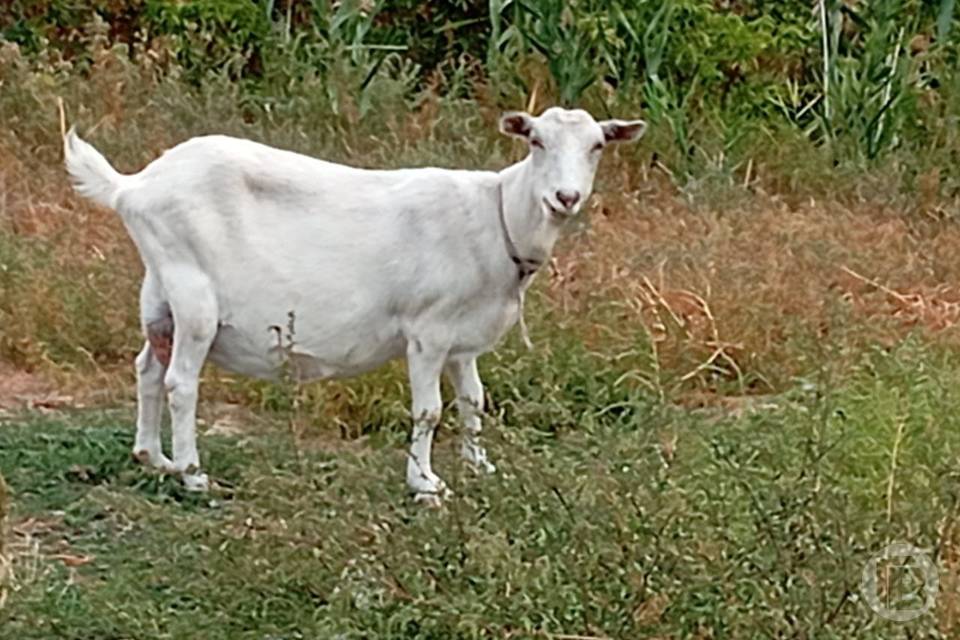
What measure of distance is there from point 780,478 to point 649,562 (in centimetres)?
46

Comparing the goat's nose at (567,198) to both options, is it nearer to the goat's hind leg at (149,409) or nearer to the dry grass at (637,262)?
the dry grass at (637,262)

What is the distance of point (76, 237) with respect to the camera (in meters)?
9.53

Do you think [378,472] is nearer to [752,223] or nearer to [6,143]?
[752,223]

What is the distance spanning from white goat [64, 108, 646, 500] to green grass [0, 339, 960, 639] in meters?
0.52

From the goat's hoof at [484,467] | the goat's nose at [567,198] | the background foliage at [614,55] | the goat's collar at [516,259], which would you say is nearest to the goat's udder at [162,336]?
the goat's collar at [516,259]

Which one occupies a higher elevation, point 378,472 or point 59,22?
point 378,472

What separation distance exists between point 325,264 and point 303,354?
0.93ft

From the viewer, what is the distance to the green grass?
4840 millimetres

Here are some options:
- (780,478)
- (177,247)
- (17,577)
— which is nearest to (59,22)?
(177,247)

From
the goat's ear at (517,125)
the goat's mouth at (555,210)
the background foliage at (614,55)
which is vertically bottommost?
the background foliage at (614,55)

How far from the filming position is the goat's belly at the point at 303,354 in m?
6.62

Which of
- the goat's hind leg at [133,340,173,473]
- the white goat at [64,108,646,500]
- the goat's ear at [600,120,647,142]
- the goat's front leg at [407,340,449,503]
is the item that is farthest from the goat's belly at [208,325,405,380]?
the goat's ear at [600,120,647,142]

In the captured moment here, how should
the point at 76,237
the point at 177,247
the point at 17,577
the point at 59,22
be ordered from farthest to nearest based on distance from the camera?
1. the point at 59,22
2. the point at 76,237
3. the point at 177,247
4. the point at 17,577

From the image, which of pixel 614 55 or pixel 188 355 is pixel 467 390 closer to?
pixel 188 355
